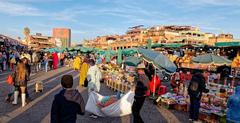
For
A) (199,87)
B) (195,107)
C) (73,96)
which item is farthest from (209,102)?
(73,96)

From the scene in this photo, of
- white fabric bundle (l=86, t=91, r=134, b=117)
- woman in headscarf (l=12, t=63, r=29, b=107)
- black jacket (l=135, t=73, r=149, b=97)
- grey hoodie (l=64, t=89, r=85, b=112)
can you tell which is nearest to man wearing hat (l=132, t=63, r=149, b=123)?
black jacket (l=135, t=73, r=149, b=97)

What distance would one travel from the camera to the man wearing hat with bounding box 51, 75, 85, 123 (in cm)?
431

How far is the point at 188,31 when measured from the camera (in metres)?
105

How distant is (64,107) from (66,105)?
0.12ft

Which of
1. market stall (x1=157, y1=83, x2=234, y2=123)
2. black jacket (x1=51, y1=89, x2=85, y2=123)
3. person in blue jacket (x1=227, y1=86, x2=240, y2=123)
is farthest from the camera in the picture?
market stall (x1=157, y1=83, x2=234, y2=123)

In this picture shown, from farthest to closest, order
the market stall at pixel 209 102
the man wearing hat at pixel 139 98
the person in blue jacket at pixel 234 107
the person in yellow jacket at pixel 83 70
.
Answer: the person in yellow jacket at pixel 83 70, the market stall at pixel 209 102, the man wearing hat at pixel 139 98, the person in blue jacket at pixel 234 107

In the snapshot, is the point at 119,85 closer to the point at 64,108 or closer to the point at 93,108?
the point at 93,108

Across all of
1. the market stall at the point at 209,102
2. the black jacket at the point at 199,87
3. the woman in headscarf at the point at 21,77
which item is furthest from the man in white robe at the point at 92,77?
the market stall at the point at 209,102

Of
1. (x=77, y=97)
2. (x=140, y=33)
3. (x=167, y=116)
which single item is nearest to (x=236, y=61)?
(x=167, y=116)

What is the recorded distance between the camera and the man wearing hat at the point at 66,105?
4309 millimetres

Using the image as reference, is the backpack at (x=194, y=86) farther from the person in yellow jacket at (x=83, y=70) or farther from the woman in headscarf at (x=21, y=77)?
the person in yellow jacket at (x=83, y=70)

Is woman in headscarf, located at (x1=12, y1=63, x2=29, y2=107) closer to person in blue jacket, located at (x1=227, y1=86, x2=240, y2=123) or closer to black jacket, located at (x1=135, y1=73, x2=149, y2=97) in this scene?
black jacket, located at (x1=135, y1=73, x2=149, y2=97)

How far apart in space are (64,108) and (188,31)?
103830 mm

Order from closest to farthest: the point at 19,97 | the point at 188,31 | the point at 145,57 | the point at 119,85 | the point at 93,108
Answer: the point at 93,108
the point at 19,97
the point at 145,57
the point at 119,85
the point at 188,31
